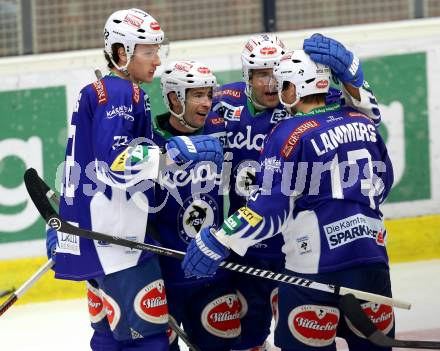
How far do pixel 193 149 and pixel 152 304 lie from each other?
0.60 metres

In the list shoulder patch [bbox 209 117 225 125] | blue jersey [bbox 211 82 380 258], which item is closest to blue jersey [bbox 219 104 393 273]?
blue jersey [bbox 211 82 380 258]

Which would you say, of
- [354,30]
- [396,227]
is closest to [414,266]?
[396,227]

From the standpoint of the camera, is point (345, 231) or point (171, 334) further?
point (171, 334)

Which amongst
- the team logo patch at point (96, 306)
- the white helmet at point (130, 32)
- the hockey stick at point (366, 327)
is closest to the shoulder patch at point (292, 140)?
the hockey stick at point (366, 327)

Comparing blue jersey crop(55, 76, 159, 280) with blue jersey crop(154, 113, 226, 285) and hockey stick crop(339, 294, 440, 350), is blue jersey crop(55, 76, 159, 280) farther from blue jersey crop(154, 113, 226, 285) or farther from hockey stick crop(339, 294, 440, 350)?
hockey stick crop(339, 294, 440, 350)

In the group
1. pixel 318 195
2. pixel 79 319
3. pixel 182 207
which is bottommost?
pixel 79 319

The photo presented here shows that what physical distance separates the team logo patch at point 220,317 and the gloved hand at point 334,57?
1082mm

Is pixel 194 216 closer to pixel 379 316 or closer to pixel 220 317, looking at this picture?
pixel 220 317

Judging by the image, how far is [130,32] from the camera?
15.8 ft

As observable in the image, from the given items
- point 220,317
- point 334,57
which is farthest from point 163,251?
point 334,57

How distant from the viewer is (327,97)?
4836 mm

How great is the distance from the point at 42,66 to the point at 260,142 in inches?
93.9

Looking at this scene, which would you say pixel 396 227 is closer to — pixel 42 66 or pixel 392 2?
pixel 392 2

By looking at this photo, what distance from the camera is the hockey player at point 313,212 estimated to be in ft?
14.6
